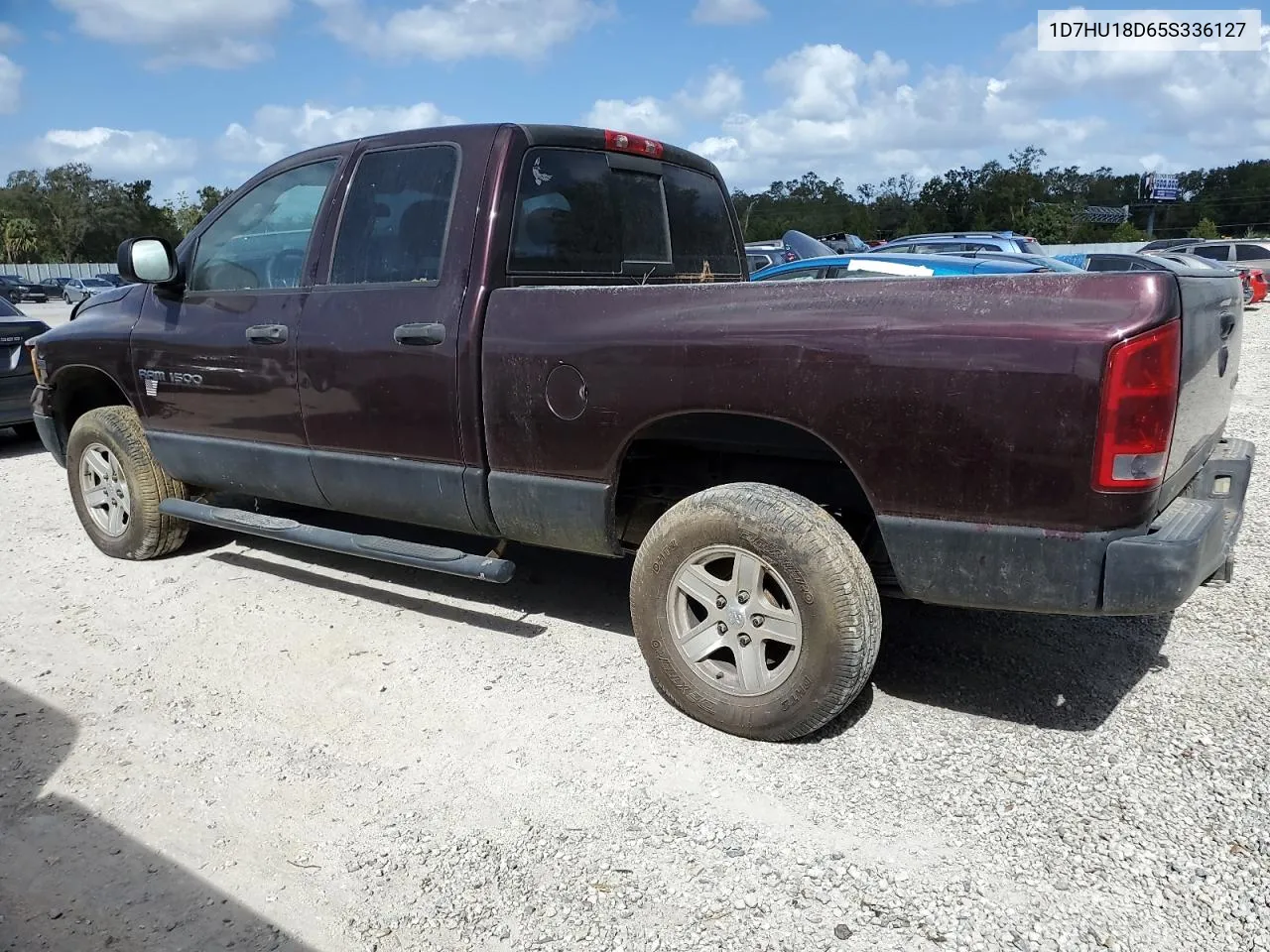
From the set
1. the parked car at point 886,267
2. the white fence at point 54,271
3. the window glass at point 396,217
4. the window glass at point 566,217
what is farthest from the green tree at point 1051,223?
the window glass at point 396,217

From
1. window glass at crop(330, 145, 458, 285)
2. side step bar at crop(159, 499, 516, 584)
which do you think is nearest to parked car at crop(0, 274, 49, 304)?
side step bar at crop(159, 499, 516, 584)

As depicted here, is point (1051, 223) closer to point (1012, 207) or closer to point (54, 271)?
point (1012, 207)

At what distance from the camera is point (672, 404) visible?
3.09 metres

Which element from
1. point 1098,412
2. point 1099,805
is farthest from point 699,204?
point 1099,805

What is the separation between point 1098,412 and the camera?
2428 mm

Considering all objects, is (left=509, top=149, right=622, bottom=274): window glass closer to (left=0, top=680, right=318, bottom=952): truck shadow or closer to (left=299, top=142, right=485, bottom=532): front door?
(left=299, top=142, right=485, bottom=532): front door

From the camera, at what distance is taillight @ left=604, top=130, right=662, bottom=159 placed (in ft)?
13.5

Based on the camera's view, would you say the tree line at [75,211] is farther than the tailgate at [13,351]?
Yes

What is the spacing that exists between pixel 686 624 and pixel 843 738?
2.14 ft

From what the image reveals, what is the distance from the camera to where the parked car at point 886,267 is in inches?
324

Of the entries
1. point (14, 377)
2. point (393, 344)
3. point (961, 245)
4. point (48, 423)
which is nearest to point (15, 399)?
point (14, 377)

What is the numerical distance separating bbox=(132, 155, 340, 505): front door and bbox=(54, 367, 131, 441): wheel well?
626 millimetres

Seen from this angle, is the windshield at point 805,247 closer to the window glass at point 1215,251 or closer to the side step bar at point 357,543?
the side step bar at point 357,543

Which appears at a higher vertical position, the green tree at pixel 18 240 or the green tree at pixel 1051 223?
the green tree at pixel 18 240
